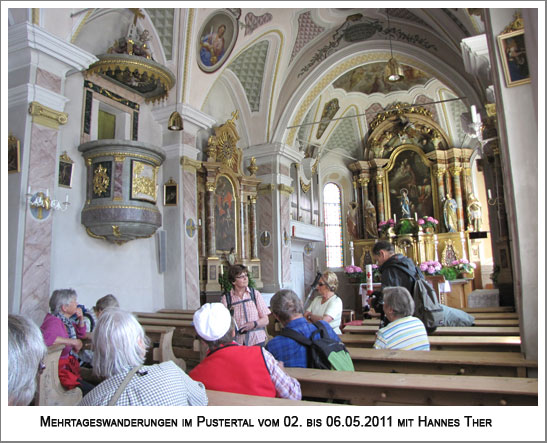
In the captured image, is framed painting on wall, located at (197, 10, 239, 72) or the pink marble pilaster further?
framed painting on wall, located at (197, 10, 239, 72)

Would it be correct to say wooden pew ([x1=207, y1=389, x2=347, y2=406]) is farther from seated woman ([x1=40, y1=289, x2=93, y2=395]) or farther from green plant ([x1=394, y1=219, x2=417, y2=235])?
green plant ([x1=394, y1=219, x2=417, y2=235])

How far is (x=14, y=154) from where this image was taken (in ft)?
18.9

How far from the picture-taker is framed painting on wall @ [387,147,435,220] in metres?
16.9

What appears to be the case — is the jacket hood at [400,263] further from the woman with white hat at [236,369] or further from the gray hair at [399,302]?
the woman with white hat at [236,369]

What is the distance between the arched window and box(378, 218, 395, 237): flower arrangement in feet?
6.47

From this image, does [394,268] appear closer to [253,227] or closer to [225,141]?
[225,141]

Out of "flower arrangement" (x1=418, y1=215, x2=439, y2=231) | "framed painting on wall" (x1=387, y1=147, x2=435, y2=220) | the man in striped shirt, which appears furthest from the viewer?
"framed painting on wall" (x1=387, y1=147, x2=435, y2=220)

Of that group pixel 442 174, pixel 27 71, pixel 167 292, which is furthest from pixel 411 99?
pixel 27 71

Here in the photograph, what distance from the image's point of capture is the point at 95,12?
716cm

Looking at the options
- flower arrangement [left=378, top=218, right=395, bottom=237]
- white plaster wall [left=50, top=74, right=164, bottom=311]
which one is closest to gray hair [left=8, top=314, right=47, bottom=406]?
white plaster wall [left=50, top=74, right=164, bottom=311]

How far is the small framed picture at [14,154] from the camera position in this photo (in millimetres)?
5707

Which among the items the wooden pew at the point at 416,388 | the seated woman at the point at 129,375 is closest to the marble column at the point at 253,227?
the wooden pew at the point at 416,388

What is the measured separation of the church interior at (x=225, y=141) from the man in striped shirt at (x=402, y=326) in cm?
70

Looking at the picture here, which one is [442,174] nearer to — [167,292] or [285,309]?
[167,292]
